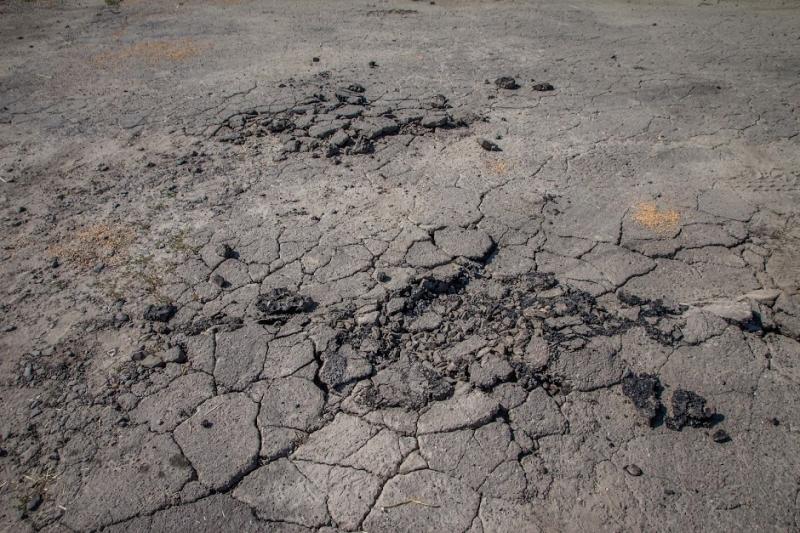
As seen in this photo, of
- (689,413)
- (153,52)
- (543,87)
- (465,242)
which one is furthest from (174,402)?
(153,52)

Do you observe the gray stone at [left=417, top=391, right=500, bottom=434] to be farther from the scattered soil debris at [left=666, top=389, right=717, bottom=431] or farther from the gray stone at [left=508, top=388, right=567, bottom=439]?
the scattered soil debris at [left=666, top=389, right=717, bottom=431]

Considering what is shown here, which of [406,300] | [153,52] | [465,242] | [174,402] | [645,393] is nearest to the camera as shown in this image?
[645,393]

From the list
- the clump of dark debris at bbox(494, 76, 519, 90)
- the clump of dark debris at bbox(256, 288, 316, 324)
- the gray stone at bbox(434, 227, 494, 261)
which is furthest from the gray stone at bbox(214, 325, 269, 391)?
the clump of dark debris at bbox(494, 76, 519, 90)

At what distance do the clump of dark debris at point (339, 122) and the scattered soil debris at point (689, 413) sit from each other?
3541mm

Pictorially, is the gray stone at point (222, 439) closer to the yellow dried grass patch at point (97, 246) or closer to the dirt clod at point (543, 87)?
the yellow dried grass patch at point (97, 246)

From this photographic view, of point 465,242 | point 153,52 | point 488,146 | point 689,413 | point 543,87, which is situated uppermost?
point 543,87

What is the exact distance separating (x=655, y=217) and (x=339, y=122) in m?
3.27

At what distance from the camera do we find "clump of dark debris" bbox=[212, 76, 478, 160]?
5.31 metres

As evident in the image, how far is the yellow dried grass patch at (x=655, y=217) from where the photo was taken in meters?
4.09

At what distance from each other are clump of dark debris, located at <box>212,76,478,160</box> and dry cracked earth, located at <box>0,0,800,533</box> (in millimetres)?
43

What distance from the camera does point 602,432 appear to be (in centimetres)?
275

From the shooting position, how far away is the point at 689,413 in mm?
2779

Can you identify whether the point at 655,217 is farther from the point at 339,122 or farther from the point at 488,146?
the point at 339,122

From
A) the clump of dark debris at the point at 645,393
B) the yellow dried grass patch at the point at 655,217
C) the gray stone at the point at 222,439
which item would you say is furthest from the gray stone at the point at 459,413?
the yellow dried grass patch at the point at 655,217
